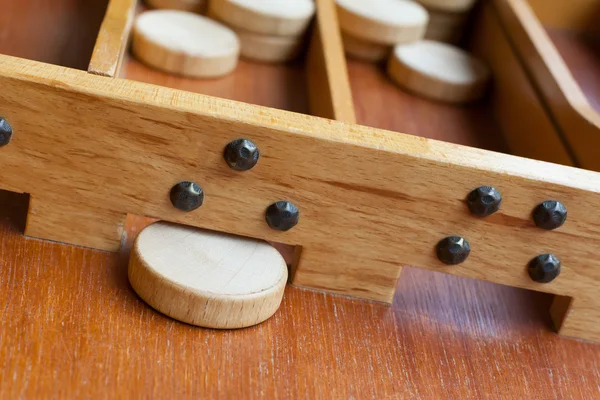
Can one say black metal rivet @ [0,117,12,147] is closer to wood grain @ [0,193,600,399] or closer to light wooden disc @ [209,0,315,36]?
wood grain @ [0,193,600,399]

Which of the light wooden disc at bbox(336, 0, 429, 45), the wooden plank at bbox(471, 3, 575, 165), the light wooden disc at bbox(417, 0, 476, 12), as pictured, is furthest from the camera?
the light wooden disc at bbox(417, 0, 476, 12)

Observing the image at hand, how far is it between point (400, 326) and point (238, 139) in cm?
30

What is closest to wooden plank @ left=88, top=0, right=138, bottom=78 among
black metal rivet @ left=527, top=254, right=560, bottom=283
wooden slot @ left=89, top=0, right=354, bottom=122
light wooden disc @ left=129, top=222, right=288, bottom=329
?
wooden slot @ left=89, top=0, right=354, bottom=122

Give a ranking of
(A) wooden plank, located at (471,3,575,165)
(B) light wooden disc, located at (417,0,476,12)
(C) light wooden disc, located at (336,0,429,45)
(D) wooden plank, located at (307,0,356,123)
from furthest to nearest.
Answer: (B) light wooden disc, located at (417,0,476,12) → (C) light wooden disc, located at (336,0,429,45) → (A) wooden plank, located at (471,3,575,165) → (D) wooden plank, located at (307,0,356,123)

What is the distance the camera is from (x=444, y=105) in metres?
1.57

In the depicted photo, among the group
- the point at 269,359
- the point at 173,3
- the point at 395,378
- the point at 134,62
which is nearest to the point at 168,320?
the point at 269,359

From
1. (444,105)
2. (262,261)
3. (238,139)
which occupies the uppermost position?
(238,139)

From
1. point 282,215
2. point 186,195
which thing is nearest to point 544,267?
point 282,215

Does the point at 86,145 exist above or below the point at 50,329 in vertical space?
above

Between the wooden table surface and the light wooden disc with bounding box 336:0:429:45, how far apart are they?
0.65 meters

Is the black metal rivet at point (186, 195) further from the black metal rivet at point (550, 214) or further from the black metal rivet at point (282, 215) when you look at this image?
the black metal rivet at point (550, 214)

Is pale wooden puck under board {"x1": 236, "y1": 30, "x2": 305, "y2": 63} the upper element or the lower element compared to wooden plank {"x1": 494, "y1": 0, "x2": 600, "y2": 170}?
lower

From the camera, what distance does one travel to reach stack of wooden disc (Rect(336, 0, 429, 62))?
160 cm

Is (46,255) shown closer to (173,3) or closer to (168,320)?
(168,320)
